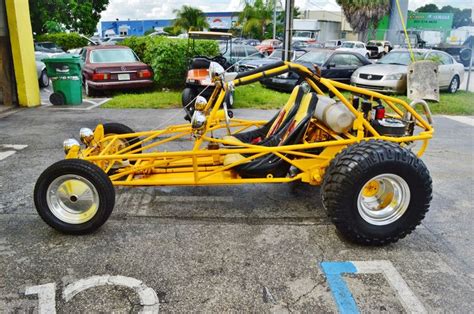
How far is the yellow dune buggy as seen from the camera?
351cm

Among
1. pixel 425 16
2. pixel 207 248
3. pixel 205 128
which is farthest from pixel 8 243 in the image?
pixel 425 16

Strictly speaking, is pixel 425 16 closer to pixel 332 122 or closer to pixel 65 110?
pixel 65 110

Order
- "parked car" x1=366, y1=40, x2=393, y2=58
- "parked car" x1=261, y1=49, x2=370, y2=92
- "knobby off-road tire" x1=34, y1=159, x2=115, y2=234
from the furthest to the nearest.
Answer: "parked car" x1=366, y1=40, x2=393, y2=58 → "parked car" x1=261, y1=49, x2=370, y2=92 → "knobby off-road tire" x1=34, y1=159, x2=115, y2=234

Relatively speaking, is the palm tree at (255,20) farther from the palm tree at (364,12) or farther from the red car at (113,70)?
the red car at (113,70)

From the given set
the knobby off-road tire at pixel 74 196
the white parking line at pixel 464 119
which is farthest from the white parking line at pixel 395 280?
the white parking line at pixel 464 119

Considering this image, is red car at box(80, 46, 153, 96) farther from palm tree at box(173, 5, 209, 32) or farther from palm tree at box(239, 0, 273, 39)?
palm tree at box(239, 0, 273, 39)

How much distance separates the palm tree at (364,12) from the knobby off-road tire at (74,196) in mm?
41721

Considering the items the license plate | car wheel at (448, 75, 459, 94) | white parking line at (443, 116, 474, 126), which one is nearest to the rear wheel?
the license plate

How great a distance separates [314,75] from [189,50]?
9583mm

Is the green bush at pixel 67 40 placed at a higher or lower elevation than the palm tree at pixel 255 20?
lower

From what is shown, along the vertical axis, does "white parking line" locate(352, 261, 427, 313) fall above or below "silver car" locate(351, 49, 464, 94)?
below

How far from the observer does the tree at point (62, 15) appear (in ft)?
111

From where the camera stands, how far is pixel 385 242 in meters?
3.57

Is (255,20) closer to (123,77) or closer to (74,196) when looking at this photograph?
(123,77)
